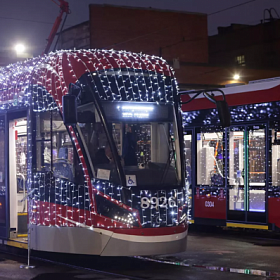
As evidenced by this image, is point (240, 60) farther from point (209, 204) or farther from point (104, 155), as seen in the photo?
point (104, 155)

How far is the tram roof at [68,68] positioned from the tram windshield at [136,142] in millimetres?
639

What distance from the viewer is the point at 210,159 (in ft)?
52.7

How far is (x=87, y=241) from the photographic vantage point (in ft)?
33.1

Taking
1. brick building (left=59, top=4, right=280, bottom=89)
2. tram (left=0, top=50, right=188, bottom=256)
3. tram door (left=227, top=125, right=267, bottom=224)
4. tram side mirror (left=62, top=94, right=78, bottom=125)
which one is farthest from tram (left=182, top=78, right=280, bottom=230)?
brick building (left=59, top=4, right=280, bottom=89)

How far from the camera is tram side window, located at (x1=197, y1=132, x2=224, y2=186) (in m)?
15.8

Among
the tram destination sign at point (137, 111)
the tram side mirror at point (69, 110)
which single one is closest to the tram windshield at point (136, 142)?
the tram destination sign at point (137, 111)

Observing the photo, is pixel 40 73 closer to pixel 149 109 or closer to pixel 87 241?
pixel 149 109

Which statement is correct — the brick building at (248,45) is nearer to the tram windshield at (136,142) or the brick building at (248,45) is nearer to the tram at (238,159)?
the tram at (238,159)

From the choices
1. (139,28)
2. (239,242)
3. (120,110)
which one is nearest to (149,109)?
(120,110)

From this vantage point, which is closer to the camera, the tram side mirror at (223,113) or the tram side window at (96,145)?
the tram side window at (96,145)

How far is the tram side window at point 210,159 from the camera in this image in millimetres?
15836

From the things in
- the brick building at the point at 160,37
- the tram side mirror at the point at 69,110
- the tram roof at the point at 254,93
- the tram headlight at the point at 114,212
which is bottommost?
the tram headlight at the point at 114,212

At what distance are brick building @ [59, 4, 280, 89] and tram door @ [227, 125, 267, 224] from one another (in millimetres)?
30325

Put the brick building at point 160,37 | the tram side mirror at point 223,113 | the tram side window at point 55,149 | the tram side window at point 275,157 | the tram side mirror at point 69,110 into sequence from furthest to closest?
the brick building at point 160,37 < the tram side window at point 275,157 < the tram side mirror at point 223,113 < the tram side window at point 55,149 < the tram side mirror at point 69,110
